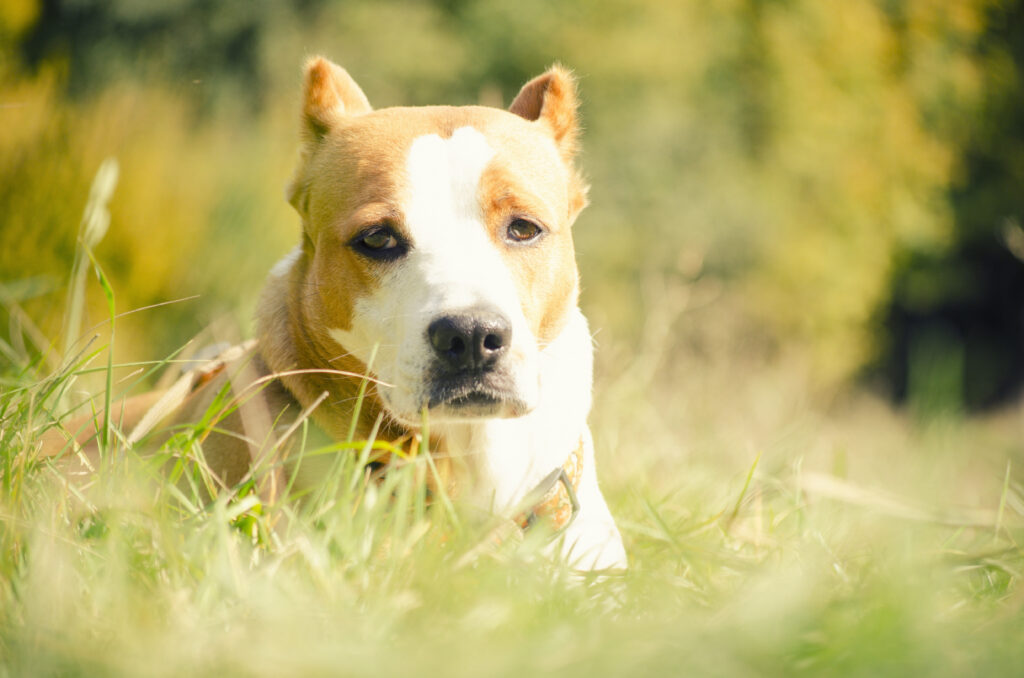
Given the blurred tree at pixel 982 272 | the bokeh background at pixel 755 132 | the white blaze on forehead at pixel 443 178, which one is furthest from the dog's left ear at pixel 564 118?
the blurred tree at pixel 982 272

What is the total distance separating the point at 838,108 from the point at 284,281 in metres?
12.2

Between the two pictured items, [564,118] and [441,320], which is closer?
[441,320]

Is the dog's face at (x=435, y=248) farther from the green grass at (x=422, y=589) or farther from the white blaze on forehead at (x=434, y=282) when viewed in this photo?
the green grass at (x=422, y=589)

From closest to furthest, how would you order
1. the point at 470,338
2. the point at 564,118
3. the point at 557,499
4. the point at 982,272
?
1. the point at 470,338
2. the point at 557,499
3. the point at 564,118
4. the point at 982,272

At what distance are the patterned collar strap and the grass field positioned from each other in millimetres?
150

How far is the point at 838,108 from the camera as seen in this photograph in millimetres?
12992

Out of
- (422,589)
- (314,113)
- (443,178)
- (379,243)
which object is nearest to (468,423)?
(379,243)

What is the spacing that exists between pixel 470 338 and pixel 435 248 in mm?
393

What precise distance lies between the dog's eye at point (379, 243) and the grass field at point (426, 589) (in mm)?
569

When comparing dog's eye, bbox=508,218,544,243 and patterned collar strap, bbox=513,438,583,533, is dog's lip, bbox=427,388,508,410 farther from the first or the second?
dog's eye, bbox=508,218,544,243

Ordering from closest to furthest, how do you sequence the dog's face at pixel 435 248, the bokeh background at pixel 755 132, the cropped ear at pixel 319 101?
1. the dog's face at pixel 435 248
2. the cropped ear at pixel 319 101
3. the bokeh background at pixel 755 132

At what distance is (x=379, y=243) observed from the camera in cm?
251

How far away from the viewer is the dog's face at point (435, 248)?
7.36 feet

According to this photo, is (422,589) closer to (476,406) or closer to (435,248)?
(476,406)
